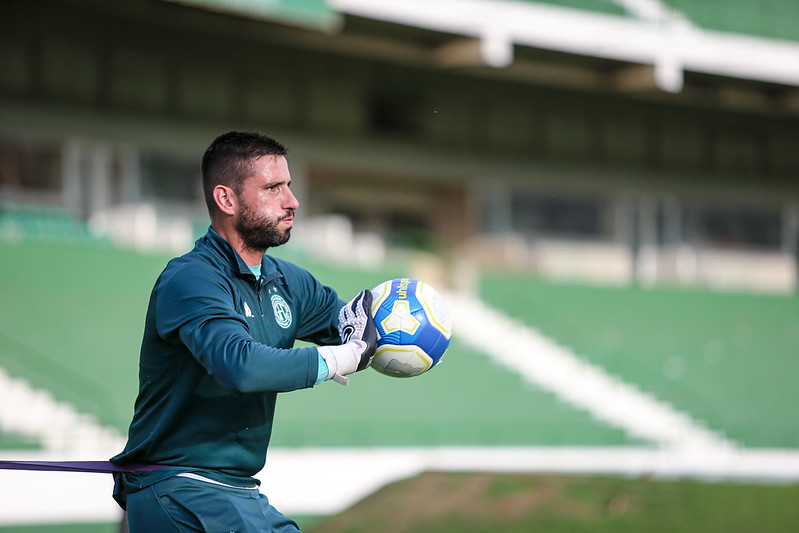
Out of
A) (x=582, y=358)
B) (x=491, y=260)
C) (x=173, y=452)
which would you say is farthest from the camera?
(x=491, y=260)

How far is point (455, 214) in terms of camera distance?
22922 mm

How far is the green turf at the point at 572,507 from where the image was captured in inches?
381

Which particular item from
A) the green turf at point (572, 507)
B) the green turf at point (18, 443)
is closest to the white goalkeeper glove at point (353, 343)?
the green turf at point (572, 507)

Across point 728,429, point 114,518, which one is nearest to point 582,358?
point 728,429

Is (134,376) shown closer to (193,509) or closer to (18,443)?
(18,443)

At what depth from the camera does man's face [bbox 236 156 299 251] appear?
12.8ft

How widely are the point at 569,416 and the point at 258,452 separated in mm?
14288

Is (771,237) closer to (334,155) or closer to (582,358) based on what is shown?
(582,358)

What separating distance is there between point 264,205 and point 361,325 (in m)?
0.55

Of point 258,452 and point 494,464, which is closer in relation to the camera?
point 258,452

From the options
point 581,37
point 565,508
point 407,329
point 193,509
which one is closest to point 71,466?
point 193,509

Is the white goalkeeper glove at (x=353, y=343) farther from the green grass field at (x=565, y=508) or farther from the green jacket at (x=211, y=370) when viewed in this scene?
the green grass field at (x=565, y=508)

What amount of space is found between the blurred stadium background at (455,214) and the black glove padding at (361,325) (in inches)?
324

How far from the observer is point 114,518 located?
1167 centimetres
